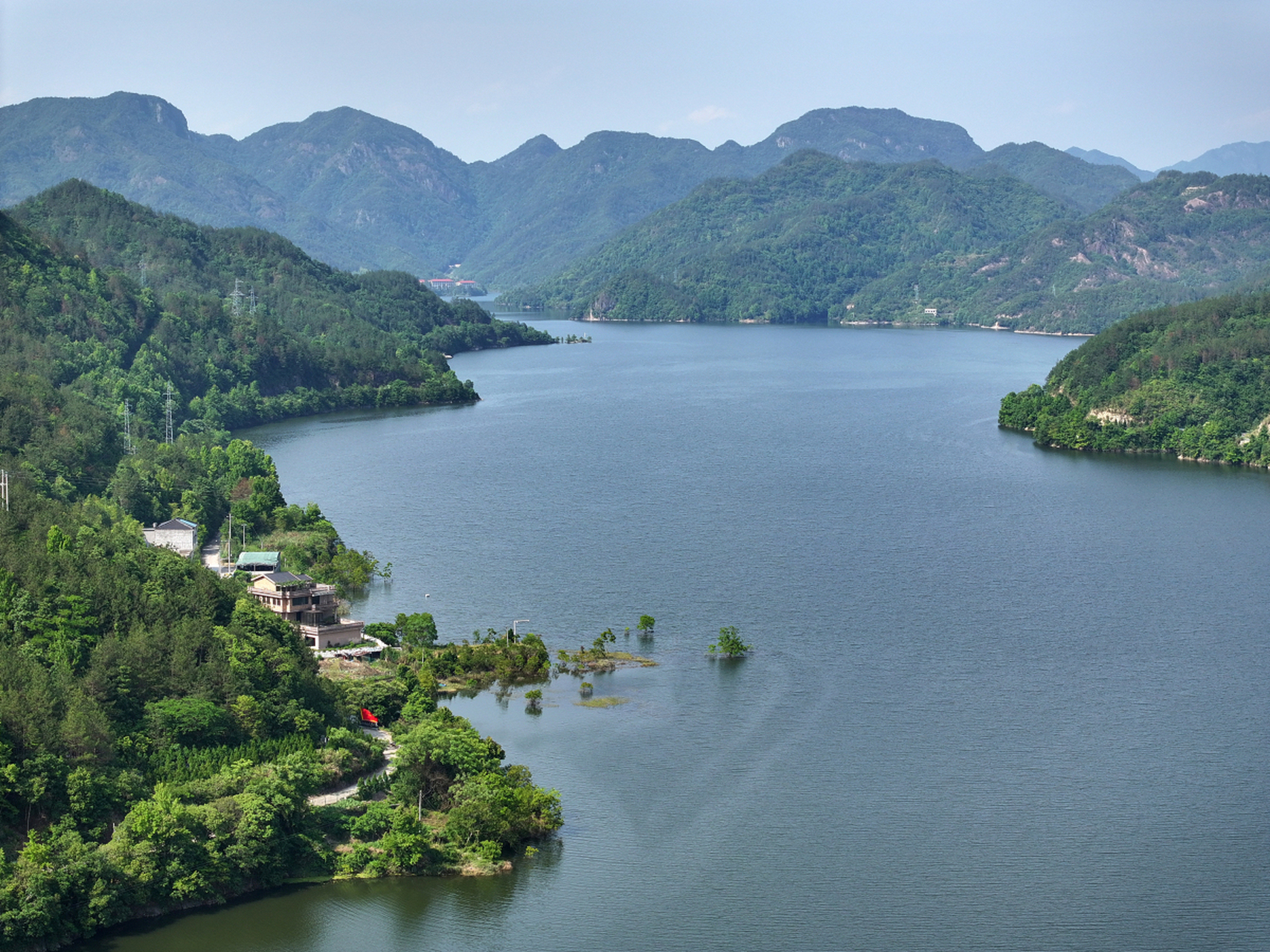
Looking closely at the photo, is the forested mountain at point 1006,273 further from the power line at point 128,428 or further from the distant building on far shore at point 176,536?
the distant building on far shore at point 176,536

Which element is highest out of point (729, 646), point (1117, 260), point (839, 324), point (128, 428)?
point (1117, 260)

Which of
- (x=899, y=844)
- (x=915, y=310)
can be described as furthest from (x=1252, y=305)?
(x=915, y=310)

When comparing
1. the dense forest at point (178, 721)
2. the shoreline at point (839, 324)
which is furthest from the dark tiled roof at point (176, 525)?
the shoreline at point (839, 324)

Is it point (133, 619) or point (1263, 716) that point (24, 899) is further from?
point (1263, 716)

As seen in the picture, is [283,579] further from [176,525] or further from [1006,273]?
[1006,273]

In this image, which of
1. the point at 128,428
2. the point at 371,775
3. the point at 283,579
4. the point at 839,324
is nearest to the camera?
the point at 371,775

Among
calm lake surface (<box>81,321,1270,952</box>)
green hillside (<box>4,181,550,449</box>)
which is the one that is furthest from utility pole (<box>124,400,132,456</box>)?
calm lake surface (<box>81,321,1270,952</box>)

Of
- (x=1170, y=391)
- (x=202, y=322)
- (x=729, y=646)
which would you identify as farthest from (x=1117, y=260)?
(x=729, y=646)
